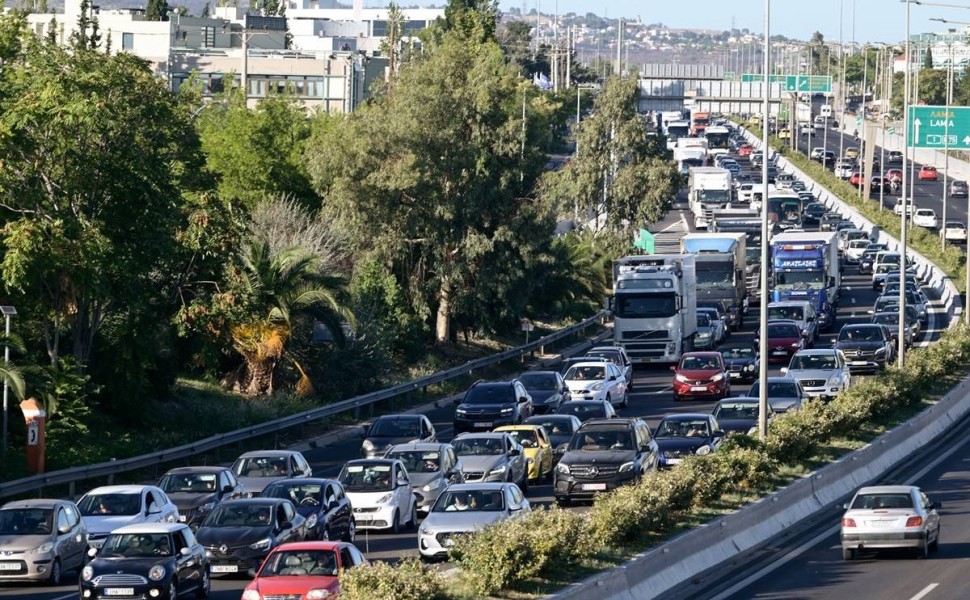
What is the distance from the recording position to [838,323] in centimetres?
7250

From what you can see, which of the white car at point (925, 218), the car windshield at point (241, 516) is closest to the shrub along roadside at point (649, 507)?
the car windshield at point (241, 516)

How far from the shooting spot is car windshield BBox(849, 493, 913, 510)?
27484mm

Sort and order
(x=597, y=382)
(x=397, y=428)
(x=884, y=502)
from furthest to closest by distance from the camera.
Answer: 1. (x=597, y=382)
2. (x=397, y=428)
3. (x=884, y=502)

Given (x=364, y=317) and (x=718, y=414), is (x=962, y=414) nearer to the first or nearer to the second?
(x=718, y=414)

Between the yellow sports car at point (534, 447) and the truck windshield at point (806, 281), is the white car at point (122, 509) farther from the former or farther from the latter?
the truck windshield at point (806, 281)

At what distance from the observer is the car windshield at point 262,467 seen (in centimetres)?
3256

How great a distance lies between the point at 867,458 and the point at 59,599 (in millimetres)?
19723

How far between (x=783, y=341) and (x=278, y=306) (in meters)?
20.1

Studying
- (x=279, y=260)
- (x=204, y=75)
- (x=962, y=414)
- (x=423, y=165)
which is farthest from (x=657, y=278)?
(x=204, y=75)

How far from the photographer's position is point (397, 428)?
38750 millimetres

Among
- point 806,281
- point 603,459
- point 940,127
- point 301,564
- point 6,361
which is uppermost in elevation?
point 940,127

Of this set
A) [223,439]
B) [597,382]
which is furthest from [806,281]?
[223,439]

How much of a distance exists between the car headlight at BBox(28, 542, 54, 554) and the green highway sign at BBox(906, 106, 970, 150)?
181 feet

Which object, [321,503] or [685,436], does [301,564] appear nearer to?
[321,503]
